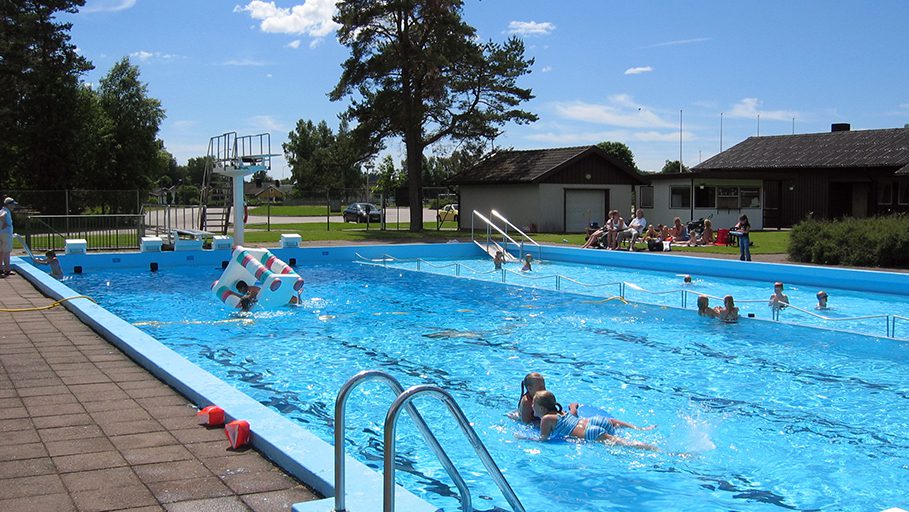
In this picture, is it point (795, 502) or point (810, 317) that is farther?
point (810, 317)

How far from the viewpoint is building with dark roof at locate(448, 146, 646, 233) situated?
1388 inches

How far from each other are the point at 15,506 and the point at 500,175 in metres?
33.5

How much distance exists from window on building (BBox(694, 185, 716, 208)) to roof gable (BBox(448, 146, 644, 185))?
299 cm

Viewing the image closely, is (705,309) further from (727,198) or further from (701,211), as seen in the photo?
(727,198)

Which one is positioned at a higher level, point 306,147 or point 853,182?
point 306,147

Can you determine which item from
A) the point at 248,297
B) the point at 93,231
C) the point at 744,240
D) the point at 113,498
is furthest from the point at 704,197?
the point at 113,498

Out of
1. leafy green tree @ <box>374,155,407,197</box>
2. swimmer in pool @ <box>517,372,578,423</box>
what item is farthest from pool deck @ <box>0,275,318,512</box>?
leafy green tree @ <box>374,155,407,197</box>

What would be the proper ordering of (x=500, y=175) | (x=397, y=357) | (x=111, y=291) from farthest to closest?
1. (x=500, y=175)
2. (x=111, y=291)
3. (x=397, y=357)

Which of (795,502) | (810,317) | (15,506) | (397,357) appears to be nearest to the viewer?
(15,506)

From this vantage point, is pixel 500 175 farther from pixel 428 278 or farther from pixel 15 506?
pixel 15 506

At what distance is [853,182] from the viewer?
38.8 meters

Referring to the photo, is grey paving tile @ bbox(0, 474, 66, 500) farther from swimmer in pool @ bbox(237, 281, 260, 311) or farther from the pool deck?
swimmer in pool @ bbox(237, 281, 260, 311)

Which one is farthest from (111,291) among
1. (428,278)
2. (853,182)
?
(853,182)

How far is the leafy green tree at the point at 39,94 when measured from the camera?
34875 mm
